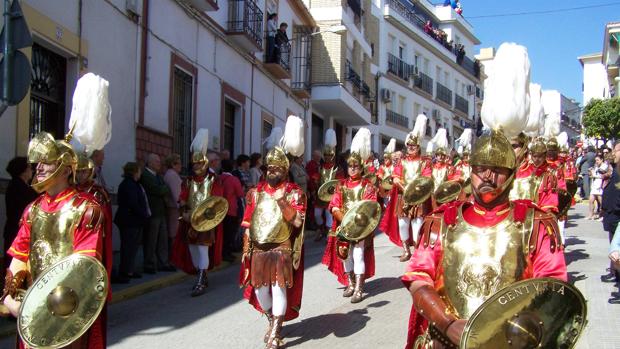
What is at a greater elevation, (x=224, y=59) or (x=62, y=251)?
(x=224, y=59)

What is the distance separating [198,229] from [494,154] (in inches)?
243

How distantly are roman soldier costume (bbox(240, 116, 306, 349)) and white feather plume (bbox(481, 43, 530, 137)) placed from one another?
8.99ft

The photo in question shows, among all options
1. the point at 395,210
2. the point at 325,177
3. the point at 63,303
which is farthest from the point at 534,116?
the point at 325,177

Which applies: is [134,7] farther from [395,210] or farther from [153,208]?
[395,210]

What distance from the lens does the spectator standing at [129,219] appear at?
9.44m

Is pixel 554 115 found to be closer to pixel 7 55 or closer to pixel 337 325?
pixel 337 325

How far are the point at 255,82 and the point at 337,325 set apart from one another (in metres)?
12.6

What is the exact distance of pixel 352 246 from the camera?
28.8 feet

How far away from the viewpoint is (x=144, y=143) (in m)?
12.5

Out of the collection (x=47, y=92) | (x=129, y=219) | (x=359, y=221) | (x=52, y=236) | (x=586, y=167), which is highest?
(x=47, y=92)

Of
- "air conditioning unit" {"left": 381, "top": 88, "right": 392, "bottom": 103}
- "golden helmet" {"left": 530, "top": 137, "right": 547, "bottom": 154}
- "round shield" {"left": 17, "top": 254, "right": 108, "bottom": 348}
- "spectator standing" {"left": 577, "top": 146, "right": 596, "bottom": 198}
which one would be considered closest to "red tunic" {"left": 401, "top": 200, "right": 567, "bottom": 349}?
"round shield" {"left": 17, "top": 254, "right": 108, "bottom": 348}

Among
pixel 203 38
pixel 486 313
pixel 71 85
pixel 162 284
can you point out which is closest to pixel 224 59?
pixel 203 38

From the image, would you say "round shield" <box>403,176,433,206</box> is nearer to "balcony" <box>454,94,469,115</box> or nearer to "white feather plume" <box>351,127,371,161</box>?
"white feather plume" <box>351,127,371,161</box>

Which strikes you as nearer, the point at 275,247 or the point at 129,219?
the point at 275,247
